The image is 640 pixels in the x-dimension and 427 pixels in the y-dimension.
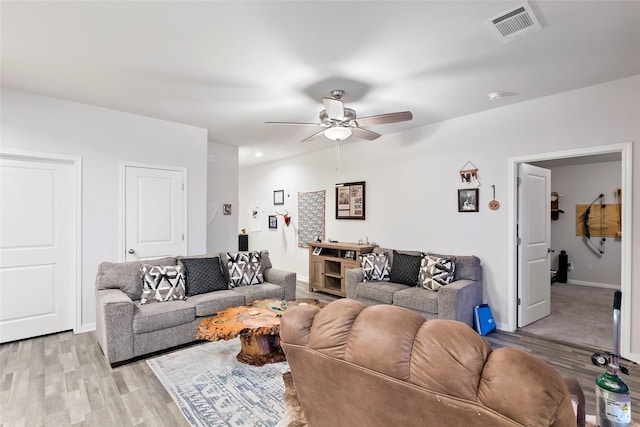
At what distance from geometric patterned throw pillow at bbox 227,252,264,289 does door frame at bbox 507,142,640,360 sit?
3083 millimetres

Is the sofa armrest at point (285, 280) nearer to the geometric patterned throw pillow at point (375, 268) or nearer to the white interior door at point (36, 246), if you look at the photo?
the geometric patterned throw pillow at point (375, 268)

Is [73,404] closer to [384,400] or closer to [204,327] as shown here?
[204,327]

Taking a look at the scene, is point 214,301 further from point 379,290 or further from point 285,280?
point 379,290

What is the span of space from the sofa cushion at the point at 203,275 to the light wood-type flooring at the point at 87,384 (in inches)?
34.4

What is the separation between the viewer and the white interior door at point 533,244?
A: 3.82 metres

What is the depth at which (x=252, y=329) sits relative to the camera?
255 cm

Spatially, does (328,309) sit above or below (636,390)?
above

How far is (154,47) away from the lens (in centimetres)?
246

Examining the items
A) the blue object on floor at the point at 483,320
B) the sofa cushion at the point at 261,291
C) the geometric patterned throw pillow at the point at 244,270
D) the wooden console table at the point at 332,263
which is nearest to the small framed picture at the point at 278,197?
the wooden console table at the point at 332,263

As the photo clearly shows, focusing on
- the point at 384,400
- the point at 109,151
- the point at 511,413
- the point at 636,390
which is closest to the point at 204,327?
Answer: the point at 384,400

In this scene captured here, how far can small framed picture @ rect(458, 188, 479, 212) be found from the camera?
405 cm

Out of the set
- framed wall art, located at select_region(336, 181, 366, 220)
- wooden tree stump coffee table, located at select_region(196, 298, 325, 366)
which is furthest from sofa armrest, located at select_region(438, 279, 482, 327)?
framed wall art, located at select_region(336, 181, 366, 220)

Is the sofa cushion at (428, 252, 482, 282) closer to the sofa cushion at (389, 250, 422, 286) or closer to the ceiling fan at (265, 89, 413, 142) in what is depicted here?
the sofa cushion at (389, 250, 422, 286)

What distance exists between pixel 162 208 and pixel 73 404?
2579 mm
